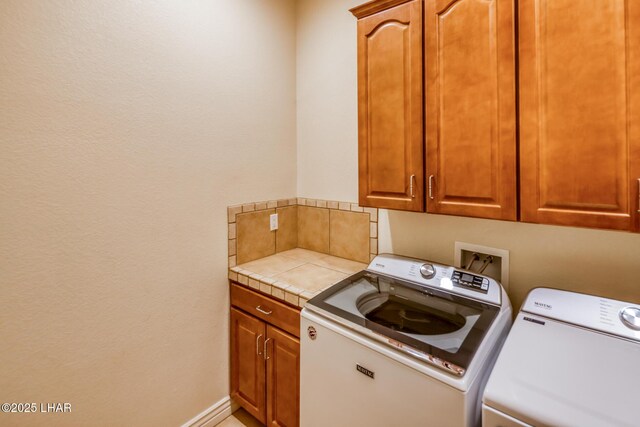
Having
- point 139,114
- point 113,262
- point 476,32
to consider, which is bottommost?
point 113,262

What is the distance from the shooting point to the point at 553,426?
727 millimetres

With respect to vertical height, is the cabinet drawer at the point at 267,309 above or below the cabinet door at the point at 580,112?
below

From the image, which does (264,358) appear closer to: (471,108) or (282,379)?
(282,379)

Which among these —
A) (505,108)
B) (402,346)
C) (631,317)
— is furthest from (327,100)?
(631,317)

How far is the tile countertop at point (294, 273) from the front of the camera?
5.08 feet

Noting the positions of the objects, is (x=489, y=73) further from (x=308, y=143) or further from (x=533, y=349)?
(x=308, y=143)

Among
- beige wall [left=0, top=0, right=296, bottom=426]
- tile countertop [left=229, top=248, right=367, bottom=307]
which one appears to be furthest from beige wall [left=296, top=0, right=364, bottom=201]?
tile countertop [left=229, top=248, right=367, bottom=307]

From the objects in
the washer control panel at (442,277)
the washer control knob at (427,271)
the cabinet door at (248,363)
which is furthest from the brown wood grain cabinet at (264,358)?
the washer control knob at (427,271)

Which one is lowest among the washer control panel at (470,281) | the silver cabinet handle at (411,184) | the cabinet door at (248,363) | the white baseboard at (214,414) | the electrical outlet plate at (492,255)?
the white baseboard at (214,414)

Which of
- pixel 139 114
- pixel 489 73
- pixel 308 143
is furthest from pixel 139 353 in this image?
pixel 489 73

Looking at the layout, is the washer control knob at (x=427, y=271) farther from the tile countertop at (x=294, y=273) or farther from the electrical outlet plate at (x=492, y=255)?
the tile countertop at (x=294, y=273)

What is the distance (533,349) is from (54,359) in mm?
1761

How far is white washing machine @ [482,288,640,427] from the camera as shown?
74 centimetres

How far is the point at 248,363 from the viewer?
1.80 metres
